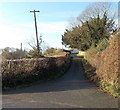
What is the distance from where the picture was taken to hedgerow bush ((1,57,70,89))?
16781 mm

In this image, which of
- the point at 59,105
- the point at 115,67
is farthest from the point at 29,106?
the point at 115,67

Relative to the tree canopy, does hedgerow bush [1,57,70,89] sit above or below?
below

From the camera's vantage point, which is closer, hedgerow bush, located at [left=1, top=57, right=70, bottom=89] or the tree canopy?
hedgerow bush, located at [left=1, top=57, right=70, bottom=89]

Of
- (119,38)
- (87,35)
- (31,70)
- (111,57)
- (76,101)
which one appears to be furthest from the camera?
(87,35)

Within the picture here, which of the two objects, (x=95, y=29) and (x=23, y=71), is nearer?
(x=23, y=71)

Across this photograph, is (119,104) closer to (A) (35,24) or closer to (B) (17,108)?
(B) (17,108)

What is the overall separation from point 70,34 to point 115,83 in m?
53.3

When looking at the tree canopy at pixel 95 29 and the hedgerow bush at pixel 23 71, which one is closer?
the hedgerow bush at pixel 23 71

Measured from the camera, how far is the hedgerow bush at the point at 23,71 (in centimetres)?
1678

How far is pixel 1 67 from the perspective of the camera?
17.5 m

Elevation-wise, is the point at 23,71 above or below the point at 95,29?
below

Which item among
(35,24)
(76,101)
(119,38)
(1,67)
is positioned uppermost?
(35,24)

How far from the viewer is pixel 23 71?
18.4 metres

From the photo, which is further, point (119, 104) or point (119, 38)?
point (119, 38)
